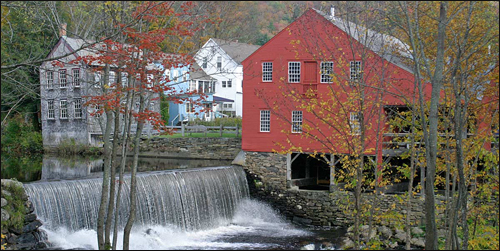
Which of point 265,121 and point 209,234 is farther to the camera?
point 265,121

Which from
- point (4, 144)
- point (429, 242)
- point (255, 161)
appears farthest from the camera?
point (4, 144)

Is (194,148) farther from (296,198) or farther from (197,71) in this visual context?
(296,198)

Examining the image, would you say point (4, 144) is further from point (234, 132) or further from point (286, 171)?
point (286, 171)

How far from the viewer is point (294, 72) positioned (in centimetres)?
2291

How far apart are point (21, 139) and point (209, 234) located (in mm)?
23074

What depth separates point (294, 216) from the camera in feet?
71.1

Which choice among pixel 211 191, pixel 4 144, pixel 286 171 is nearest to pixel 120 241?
pixel 211 191

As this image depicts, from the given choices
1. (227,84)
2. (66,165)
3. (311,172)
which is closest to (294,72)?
(311,172)

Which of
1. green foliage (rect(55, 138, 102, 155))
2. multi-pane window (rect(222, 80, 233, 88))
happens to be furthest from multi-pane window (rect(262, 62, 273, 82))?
multi-pane window (rect(222, 80, 233, 88))

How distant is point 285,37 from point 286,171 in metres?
5.68

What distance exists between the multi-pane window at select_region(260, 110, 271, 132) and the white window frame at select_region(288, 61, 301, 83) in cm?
186

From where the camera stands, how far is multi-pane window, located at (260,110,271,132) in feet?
77.6

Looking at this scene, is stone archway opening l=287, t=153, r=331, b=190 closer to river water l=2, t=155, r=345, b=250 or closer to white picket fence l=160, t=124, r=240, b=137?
river water l=2, t=155, r=345, b=250

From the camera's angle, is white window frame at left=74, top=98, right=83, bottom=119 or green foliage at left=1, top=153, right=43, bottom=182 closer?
white window frame at left=74, top=98, right=83, bottom=119
